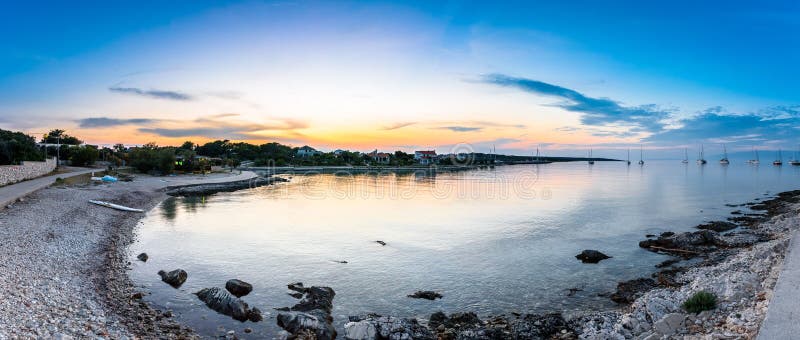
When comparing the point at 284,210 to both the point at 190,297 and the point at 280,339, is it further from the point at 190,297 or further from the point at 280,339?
the point at 280,339

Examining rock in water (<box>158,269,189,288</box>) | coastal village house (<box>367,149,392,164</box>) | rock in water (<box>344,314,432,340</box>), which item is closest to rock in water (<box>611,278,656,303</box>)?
rock in water (<box>344,314,432,340</box>)

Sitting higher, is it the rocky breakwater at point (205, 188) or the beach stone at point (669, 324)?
the rocky breakwater at point (205, 188)

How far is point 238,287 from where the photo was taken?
13.7 meters

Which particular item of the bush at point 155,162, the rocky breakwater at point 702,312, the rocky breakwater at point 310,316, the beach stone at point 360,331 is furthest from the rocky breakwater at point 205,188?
the rocky breakwater at point 702,312

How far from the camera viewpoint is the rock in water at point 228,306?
1134 cm

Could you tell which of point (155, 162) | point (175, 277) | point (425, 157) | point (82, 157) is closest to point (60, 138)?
point (82, 157)

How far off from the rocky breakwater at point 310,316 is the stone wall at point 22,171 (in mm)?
30926

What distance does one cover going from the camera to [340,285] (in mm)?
14789

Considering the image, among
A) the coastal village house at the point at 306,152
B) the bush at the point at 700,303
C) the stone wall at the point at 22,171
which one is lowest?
the bush at the point at 700,303

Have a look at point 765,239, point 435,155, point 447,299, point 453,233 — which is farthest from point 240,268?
point 435,155

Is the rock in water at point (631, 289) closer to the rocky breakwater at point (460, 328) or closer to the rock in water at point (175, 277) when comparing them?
the rocky breakwater at point (460, 328)

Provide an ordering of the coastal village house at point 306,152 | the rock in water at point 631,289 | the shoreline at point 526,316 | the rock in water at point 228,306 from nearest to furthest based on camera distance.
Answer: the shoreline at point 526,316
the rock in water at point 228,306
the rock in water at point 631,289
the coastal village house at point 306,152

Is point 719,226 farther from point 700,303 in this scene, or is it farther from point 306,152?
point 306,152

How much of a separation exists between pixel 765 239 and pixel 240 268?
24.2 meters
